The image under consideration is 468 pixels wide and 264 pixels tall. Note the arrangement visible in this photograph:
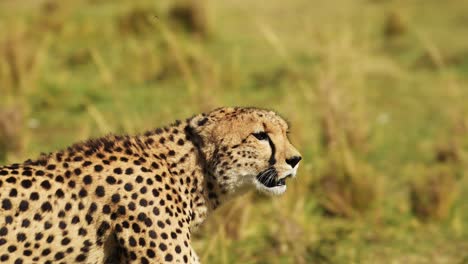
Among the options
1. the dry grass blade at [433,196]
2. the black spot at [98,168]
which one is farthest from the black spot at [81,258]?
the dry grass blade at [433,196]

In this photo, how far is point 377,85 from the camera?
8.34 meters

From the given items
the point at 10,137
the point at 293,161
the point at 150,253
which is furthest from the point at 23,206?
the point at 10,137


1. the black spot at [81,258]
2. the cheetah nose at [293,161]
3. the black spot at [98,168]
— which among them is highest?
the black spot at [98,168]

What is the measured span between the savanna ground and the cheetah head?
3.01 feet

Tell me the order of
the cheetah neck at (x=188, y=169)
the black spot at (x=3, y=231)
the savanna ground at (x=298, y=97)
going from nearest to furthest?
the black spot at (x=3, y=231)
the cheetah neck at (x=188, y=169)
the savanna ground at (x=298, y=97)

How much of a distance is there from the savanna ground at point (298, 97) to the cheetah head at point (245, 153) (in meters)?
0.92

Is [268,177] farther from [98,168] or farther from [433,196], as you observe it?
[433,196]

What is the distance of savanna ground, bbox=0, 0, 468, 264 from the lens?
16.5 feet

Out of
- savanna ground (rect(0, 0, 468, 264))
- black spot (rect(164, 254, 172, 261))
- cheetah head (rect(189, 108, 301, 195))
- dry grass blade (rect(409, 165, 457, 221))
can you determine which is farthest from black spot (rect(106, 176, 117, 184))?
dry grass blade (rect(409, 165, 457, 221))

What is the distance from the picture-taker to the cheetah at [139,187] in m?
2.88

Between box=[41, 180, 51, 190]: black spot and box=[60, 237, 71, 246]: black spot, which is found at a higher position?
box=[41, 180, 51, 190]: black spot

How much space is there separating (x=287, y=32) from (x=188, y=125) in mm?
6924

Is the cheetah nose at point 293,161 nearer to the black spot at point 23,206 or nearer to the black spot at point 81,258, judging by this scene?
the black spot at point 81,258

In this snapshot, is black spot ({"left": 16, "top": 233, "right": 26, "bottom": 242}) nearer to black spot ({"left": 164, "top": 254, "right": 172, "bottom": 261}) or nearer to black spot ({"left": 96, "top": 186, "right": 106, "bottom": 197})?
black spot ({"left": 96, "top": 186, "right": 106, "bottom": 197})
